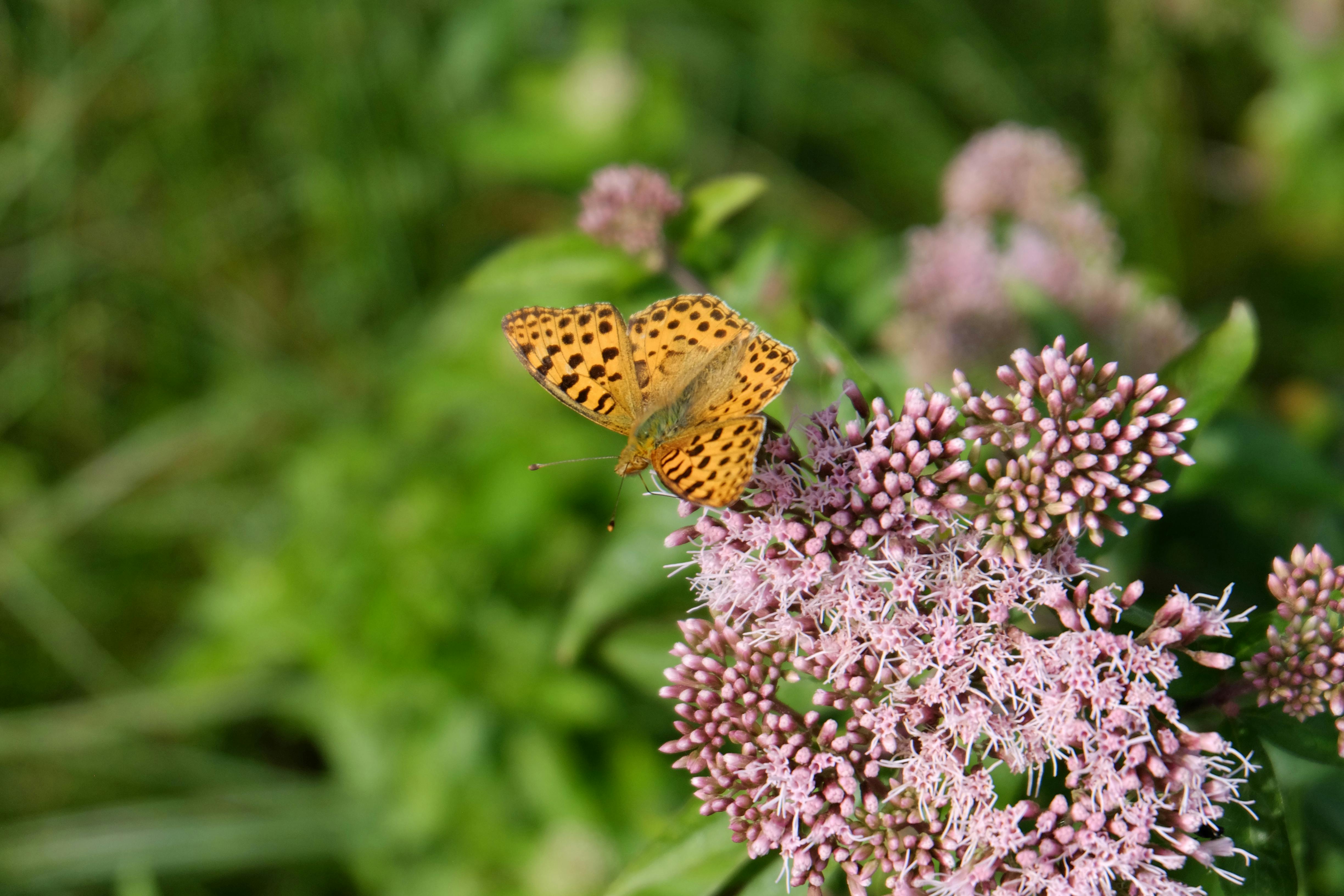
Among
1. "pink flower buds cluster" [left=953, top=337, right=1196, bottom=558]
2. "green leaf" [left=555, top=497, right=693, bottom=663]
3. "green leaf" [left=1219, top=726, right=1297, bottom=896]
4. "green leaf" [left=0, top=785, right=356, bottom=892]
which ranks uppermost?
"green leaf" [left=0, top=785, right=356, bottom=892]

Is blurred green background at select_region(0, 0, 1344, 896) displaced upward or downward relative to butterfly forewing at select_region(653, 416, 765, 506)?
upward

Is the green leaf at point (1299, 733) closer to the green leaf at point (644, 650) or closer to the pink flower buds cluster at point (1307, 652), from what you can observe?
the pink flower buds cluster at point (1307, 652)

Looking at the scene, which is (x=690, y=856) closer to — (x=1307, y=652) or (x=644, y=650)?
(x=644, y=650)

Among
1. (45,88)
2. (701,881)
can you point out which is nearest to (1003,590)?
(701,881)

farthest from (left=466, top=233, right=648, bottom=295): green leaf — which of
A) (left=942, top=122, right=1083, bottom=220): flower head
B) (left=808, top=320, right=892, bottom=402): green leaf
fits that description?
(left=942, top=122, right=1083, bottom=220): flower head

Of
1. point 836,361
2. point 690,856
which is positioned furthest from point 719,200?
point 690,856

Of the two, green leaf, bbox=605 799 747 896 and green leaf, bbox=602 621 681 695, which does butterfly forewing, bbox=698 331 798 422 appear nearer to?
green leaf, bbox=602 621 681 695
